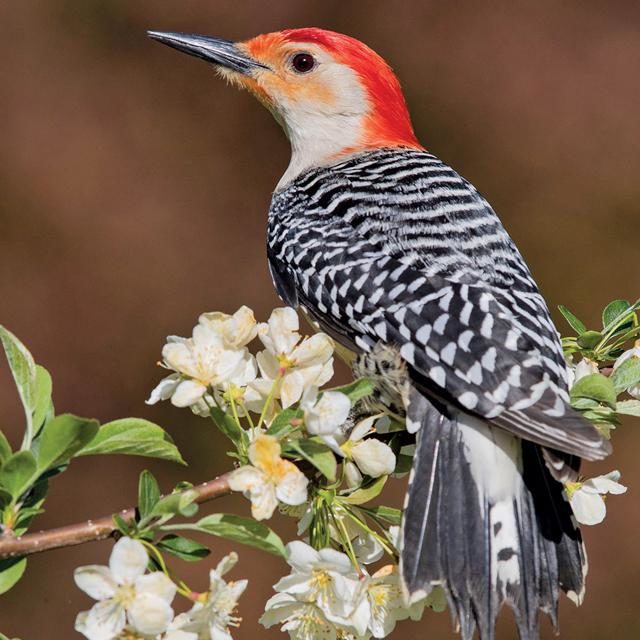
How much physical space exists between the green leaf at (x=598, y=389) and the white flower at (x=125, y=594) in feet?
3.05

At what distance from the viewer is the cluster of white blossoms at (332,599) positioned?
1764 millimetres

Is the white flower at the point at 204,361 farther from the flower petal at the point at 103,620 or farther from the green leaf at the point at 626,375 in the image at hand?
the green leaf at the point at 626,375

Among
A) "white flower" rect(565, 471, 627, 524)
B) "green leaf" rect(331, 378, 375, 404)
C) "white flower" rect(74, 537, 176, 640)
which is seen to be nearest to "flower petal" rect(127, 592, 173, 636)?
"white flower" rect(74, 537, 176, 640)

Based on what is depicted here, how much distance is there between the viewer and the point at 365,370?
2449 millimetres

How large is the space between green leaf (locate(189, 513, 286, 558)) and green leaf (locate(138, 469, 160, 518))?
0.07 m

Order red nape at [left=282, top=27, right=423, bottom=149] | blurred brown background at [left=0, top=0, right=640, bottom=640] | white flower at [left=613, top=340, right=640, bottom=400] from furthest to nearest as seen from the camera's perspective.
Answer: blurred brown background at [left=0, top=0, right=640, bottom=640], red nape at [left=282, top=27, right=423, bottom=149], white flower at [left=613, top=340, right=640, bottom=400]

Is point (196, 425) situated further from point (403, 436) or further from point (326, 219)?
point (403, 436)

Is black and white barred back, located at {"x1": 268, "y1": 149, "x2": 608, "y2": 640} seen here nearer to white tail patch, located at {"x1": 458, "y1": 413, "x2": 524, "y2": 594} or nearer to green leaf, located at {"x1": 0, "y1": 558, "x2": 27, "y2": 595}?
white tail patch, located at {"x1": 458, "y1": 413, "x2": 524, "y2": 594}

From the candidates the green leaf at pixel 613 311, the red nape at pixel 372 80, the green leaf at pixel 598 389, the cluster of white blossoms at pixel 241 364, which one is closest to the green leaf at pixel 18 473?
the cluster of white blossoms at pixel 241 364

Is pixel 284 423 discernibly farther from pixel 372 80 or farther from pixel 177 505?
pixel 372 80

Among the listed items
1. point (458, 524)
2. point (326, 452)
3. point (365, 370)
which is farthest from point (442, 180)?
point (326, 452)

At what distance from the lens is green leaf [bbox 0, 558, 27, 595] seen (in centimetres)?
151

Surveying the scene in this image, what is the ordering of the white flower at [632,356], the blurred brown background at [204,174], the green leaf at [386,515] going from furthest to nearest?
the blurred brown background at [204,174] < the white flower at [632,356] < the green leaf at [386,515]

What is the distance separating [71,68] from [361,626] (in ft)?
15.5
